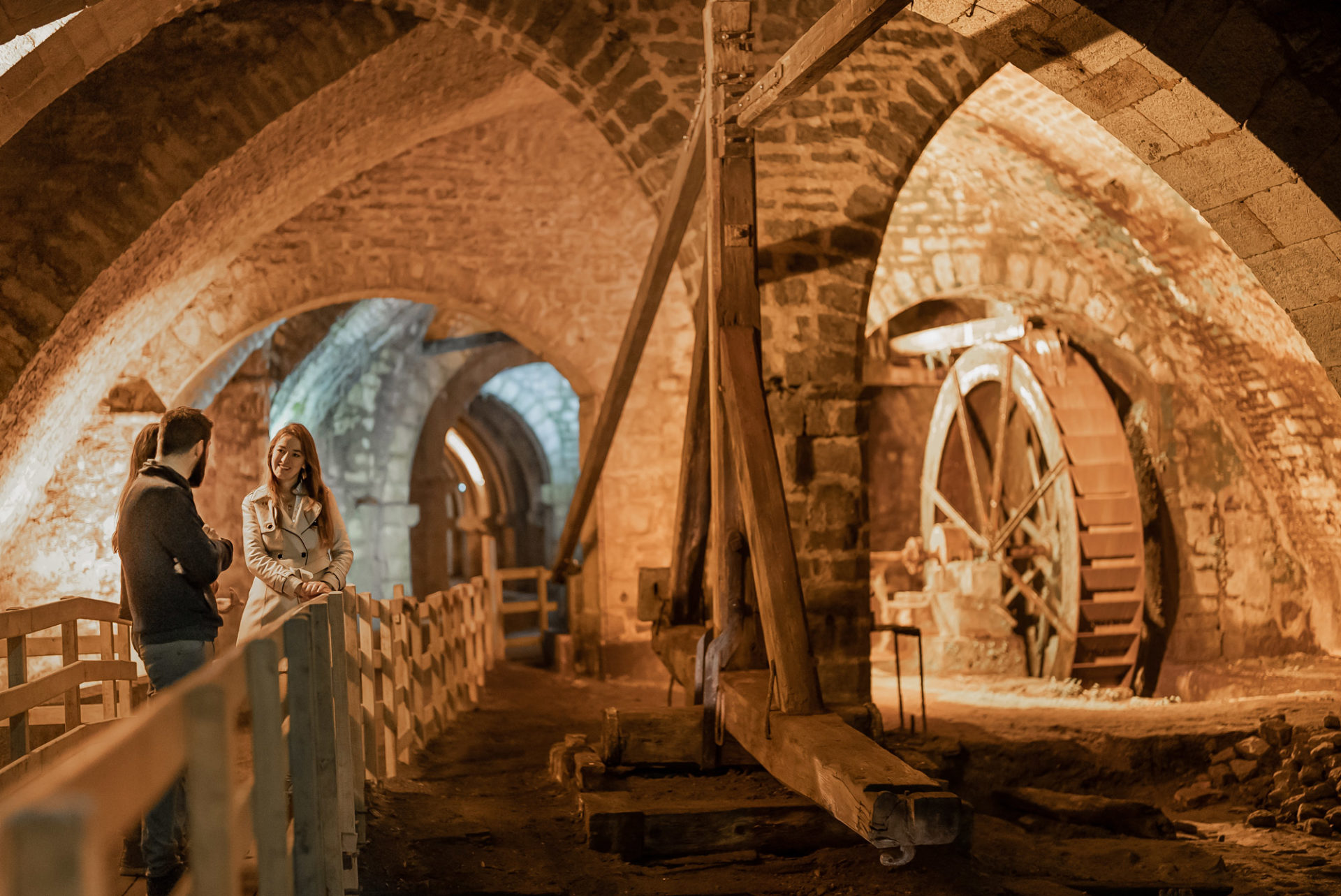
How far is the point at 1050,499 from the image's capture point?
956 centimetres

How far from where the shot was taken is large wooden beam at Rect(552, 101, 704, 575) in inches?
171

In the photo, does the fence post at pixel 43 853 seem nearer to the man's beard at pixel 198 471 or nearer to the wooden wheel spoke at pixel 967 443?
the man's beard at pixel 198 471

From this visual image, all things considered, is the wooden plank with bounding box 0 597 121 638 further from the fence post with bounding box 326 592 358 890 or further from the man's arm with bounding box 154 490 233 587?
the fence post with bounding box 326 592 358 890

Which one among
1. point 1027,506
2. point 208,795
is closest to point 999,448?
point 1027,506

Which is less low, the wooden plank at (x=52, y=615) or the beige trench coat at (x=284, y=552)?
the beige trench coat at (x=284, y=552)

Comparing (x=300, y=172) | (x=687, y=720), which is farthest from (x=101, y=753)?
(x=300, y=172)

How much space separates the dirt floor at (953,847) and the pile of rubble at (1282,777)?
8cm

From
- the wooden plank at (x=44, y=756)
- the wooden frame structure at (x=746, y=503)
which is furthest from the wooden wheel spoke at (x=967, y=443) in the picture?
the wooden plank at (x=44, y=756)

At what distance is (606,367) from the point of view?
28.6ft

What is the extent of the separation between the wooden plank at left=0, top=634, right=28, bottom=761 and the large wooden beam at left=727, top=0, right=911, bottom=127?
112 inches

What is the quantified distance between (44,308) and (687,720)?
3387mm

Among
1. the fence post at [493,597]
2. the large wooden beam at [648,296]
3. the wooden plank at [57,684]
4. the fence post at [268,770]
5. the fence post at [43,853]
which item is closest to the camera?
the fence post at [43,853]

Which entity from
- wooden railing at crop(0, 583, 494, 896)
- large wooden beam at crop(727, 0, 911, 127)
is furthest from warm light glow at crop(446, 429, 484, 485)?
large wooden beam at crop(727, 0, 911, 127)

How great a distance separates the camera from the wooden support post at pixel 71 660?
3.73 meters
